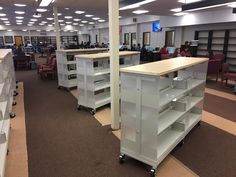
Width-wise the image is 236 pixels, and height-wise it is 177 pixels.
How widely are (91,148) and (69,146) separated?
375 mm

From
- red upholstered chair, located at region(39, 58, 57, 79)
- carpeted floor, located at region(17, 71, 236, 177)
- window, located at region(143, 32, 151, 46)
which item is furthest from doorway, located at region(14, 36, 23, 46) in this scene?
carpeted floor, located at region(17, 71, 236, 177)

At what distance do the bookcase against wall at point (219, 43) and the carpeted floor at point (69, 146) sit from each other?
7588 millimetres

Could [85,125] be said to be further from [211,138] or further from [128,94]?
[211,138]

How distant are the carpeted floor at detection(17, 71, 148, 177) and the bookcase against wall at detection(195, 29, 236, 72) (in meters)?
7.59

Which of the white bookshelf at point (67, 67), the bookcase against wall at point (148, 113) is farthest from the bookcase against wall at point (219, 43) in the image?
the bookcase against wall at point (148, 113)

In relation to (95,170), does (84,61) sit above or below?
above

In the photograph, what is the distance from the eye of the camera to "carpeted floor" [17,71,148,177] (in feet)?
8.29

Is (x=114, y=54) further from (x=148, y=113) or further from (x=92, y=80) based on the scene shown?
(x=148, y=113)

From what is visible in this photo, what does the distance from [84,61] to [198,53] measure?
7.82 meters

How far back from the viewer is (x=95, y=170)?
2.53 metres

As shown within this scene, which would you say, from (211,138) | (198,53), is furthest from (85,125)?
(198,53)

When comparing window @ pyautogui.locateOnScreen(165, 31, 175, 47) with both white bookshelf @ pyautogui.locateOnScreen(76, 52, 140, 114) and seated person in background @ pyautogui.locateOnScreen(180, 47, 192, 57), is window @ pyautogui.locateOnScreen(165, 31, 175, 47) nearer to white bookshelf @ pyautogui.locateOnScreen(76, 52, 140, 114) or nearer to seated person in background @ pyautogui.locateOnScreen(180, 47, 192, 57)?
seated person in background @ pyautogui.locateOnScreen(180, 47, 192, 57)

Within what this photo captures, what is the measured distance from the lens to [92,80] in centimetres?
432

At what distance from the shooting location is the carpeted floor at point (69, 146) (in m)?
2.53
